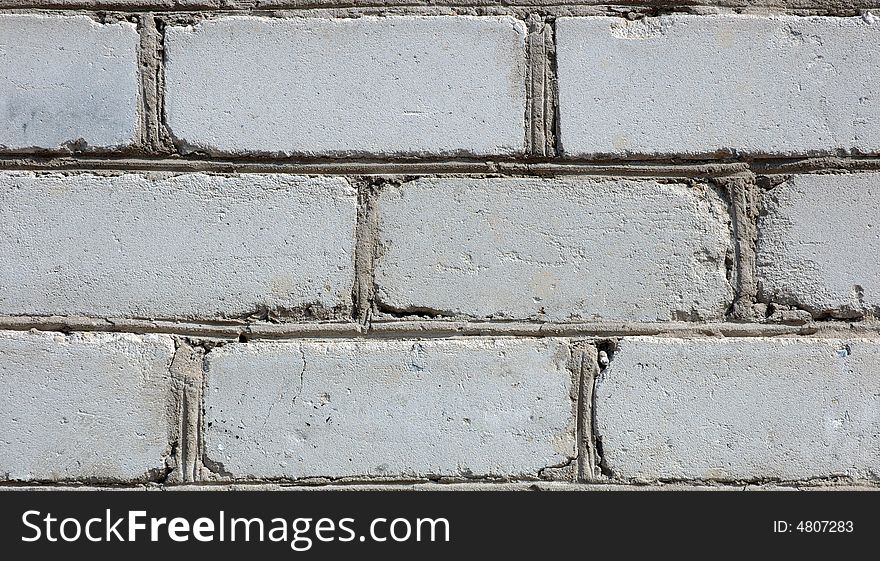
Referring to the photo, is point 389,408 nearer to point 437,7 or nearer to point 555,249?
point 555,249

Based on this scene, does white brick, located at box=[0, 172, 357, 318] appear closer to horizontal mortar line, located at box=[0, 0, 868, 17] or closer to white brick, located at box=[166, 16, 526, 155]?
white brick, located at box=[166, 16, 526, 155]

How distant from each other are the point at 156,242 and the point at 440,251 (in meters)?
0.56

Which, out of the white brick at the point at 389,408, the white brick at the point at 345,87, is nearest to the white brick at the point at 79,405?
the white brick at the point at 389,408

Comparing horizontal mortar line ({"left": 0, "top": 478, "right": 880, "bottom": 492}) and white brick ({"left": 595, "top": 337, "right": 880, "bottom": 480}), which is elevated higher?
white brick ({"left": 595, "top": 337, "right": 880, "bottom": 480})

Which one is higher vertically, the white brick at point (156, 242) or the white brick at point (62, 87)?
the white brick at point (62, 87)

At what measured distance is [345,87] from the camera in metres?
1.32

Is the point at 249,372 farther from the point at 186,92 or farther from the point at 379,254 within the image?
the point at 186,92

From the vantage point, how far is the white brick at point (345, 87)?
1.31 metres

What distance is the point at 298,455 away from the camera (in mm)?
1314

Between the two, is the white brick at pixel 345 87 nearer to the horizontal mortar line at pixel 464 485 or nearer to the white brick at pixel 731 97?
the white brick at pixel 731 97

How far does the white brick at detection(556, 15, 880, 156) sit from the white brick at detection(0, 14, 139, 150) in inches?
34.9

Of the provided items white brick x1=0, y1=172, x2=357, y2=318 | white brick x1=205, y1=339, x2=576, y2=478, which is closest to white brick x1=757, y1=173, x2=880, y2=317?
white brick x1=205, y1=339, x2=576, y2=478

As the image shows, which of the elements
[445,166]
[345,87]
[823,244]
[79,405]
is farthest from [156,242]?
[823,244]

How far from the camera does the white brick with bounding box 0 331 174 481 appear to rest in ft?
4.29
